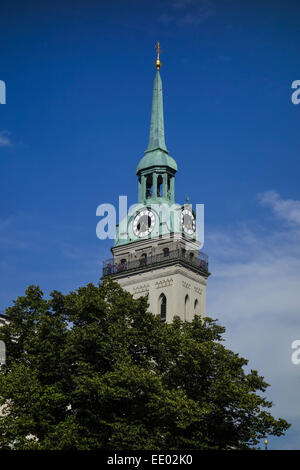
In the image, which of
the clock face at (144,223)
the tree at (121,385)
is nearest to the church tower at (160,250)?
the clock face at (144,223)

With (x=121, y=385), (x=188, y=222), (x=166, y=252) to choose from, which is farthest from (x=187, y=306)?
(x=121, y=385)

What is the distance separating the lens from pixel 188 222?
11694 centimetres

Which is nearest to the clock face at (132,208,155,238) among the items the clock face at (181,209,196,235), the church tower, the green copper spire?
the church tower

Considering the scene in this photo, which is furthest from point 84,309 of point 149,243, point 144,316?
point 149,243

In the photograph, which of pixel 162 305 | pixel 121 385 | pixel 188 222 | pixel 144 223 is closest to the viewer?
pixel 121 385

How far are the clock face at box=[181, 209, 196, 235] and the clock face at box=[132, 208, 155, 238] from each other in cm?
336

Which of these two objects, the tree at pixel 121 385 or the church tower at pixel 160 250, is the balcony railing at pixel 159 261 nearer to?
the church tower at pixel 160 250

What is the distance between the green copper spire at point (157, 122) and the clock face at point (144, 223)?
28.6 ft

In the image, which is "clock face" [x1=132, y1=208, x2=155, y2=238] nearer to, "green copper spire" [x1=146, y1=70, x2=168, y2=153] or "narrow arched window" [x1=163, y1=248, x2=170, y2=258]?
"narrow arched window" [x1=163, y1=248, x2=170, y2=258]

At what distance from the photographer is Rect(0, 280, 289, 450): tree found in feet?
214

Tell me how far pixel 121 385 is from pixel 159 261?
161 ft

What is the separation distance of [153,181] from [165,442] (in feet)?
189

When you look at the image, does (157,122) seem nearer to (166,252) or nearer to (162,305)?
(166,252)

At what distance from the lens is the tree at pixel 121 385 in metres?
65.2
